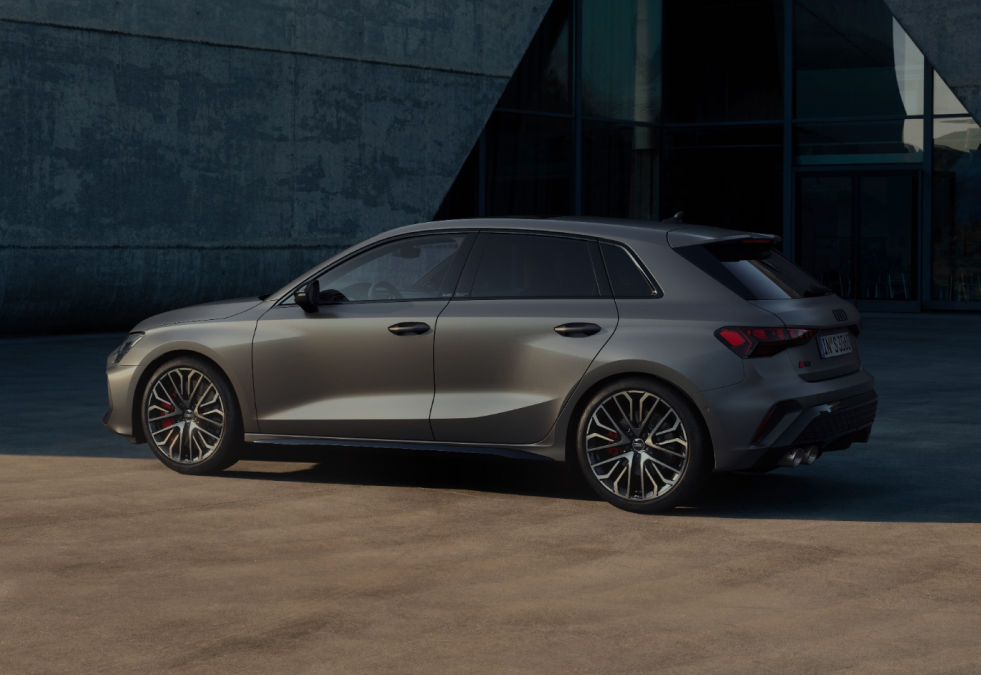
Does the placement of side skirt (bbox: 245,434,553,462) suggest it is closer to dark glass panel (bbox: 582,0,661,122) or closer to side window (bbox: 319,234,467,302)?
side window (bbox: 319,234,467,302)

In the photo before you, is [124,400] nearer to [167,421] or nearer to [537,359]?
[167,421]

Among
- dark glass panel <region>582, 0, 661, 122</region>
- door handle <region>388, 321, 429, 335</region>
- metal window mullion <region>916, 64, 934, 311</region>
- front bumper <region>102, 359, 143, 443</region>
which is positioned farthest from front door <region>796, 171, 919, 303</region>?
door handle <region>388, 321, 429, 335</region>

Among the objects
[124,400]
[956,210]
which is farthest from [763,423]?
[956,210]

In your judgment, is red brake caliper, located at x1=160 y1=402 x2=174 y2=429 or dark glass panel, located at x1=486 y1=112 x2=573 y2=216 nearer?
red brake caliper, located at x1=160 y1=402 x2=174 y2=429

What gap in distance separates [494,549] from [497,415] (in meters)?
1.36

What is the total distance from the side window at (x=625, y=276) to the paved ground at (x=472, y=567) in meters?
1.14

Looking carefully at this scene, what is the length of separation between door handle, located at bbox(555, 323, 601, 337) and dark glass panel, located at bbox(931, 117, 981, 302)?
1943 cm

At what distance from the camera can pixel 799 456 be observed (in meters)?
7.92

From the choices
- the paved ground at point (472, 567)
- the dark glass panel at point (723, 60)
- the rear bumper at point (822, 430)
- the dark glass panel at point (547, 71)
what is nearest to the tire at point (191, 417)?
the paved ground at point (472, 567)

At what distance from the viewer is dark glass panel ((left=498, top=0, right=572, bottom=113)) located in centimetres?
2566

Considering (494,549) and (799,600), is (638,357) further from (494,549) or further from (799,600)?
(799,600)

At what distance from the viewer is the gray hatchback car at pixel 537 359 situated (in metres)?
7.86

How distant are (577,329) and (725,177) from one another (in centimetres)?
2080

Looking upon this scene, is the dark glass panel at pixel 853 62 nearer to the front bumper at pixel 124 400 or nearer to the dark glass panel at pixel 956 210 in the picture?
the dark glass panel at pixel 956 210
